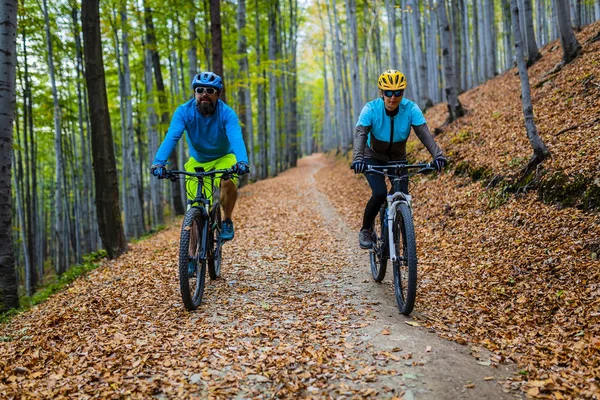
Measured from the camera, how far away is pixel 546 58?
41.5 feet

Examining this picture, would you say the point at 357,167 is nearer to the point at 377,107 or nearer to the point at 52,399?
the point at 377,107

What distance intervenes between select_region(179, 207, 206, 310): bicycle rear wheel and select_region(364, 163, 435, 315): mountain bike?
1976 mm

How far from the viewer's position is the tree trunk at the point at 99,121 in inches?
302

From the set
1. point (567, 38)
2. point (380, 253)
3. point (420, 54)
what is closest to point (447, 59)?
point (567, 38)

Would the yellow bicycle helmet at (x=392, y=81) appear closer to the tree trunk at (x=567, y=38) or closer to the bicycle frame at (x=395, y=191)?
the bicycle frame at (x=395, y=191)

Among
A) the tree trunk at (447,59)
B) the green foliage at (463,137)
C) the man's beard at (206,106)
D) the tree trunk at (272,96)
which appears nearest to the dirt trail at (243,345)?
the man's beard at (206,106)

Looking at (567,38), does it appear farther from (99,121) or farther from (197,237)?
(99,121)

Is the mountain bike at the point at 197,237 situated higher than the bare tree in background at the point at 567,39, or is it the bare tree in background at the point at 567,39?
the bare tree in background at the point at 567,39

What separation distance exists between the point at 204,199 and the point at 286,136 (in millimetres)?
26979

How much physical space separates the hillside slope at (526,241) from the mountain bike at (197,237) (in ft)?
7.97

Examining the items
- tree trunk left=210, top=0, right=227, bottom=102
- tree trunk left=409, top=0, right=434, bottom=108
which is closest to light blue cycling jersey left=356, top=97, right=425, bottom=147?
tree trunk left=210, top=0, right=227, bottom=102

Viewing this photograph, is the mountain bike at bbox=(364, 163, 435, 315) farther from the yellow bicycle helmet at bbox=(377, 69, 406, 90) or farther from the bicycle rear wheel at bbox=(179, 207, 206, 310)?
the bicycle rear wheel at bbox=(179, 207, 206, 310)

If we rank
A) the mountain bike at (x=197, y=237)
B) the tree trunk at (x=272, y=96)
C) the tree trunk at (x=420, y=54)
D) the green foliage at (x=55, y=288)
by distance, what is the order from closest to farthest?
the mountain bike at (x=197, y=237)
the green foliage at (x=55, y=288)
the tree trunk at (x=420, y=54)
the tree trunk at (x=272, y=96)

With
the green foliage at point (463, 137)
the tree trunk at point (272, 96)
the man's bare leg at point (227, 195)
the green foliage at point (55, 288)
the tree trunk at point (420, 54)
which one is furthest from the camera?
the tree trunk at point (272, 96)
